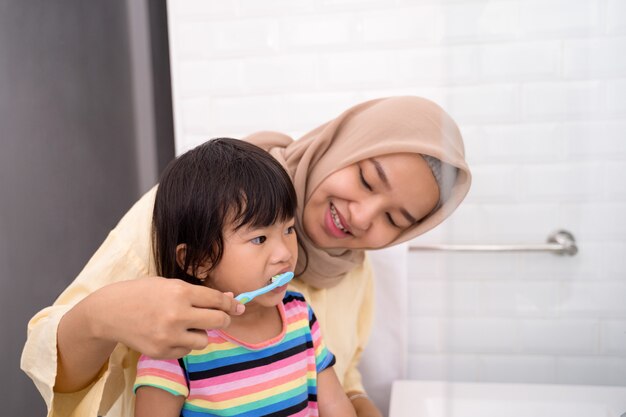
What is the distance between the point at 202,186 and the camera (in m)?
0.83

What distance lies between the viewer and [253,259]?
833 millimetres

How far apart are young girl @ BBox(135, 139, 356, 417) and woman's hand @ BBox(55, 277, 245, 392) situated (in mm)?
100

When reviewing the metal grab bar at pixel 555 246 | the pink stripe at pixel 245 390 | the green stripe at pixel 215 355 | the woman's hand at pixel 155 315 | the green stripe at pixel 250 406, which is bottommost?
the green stripe at pixel 250 406

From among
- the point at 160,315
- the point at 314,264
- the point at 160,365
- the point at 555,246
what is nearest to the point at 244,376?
the point at 160,365

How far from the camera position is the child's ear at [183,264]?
0.85 m

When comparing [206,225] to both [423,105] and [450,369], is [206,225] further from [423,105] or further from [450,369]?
[423,105]

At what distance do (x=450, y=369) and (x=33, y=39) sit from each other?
128 cm

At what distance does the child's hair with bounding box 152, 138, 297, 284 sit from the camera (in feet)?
2.71

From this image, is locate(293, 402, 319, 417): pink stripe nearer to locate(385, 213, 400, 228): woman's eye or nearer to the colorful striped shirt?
the colorful striped shirt

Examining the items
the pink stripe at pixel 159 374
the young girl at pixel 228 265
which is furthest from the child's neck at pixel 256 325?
the pink stripe at pixel 159 374

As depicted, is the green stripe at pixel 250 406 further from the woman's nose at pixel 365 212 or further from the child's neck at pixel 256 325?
the woman's nose at pixel 365 212

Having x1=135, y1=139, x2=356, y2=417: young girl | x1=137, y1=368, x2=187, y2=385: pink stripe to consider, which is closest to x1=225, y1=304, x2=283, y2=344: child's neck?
x1=135, y1=139, x2=356, y2=417: young girl

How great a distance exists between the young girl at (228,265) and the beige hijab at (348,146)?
0.81 ft

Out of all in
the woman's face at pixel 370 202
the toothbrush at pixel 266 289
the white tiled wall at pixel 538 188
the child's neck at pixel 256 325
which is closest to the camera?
the white tiled wall at pixel 538 188
